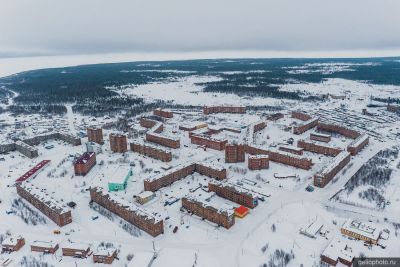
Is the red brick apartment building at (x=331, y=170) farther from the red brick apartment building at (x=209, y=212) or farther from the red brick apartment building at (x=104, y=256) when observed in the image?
the red brick apartment building at (x=104, y=256)

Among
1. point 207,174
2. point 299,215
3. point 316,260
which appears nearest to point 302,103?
point 207,174

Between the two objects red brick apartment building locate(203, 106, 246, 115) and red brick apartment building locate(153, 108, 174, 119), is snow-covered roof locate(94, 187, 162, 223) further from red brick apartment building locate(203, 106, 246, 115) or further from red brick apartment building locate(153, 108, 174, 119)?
red brick apartment building locate(203, 106, 246, 115)

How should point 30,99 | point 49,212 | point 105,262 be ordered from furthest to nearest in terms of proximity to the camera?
point 30,99, point 49,212, point 105,262

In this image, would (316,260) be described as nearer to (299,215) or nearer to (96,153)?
(299,215)

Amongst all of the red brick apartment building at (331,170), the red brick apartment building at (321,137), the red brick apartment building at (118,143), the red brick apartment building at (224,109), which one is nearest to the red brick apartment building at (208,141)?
the red brick apartment building at (118,143)

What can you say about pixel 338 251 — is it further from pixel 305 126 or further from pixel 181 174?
pixel 305 126
